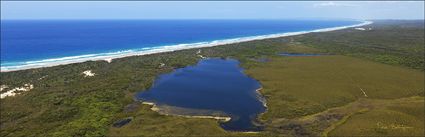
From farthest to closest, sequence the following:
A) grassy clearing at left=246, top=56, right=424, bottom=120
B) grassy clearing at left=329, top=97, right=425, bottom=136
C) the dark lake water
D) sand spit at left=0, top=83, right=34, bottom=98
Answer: sand spit at left=0, top=83, right=34, bottom=98 → grassy clearing at left=246, top=56, right=424, bottom=120 → the dark lake water → grassy clearing at left=329, top=97, right=425, bottom=136

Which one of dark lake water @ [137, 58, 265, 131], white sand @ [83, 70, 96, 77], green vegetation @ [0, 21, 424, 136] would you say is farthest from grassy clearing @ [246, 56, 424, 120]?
white sand @ [83, 70, 96, 77]

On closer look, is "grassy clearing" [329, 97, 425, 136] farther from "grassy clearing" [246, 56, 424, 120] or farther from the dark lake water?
the dark lake water

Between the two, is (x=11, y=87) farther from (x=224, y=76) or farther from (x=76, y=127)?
(x=224, y=76)

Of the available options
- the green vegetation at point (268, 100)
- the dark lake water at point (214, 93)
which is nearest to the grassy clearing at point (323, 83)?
the green vegetation at point (268, 100)

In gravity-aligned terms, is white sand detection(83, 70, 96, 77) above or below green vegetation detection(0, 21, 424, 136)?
above

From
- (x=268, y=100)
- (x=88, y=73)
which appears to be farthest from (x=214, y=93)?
(x=88, y=73)

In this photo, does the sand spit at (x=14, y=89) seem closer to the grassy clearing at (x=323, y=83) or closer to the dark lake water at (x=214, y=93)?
the dark lake water at (x=214, y=93)

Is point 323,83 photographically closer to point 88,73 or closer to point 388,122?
point 388,122
